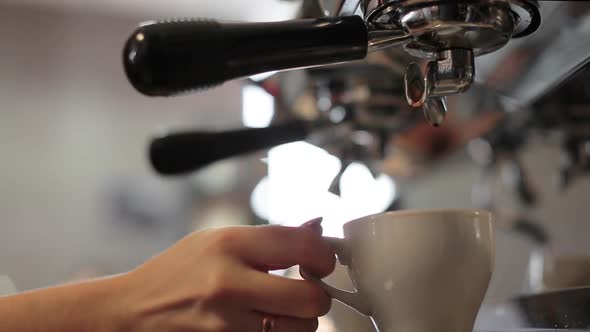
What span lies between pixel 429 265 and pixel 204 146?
0.85ft

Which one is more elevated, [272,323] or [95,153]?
[272,323]

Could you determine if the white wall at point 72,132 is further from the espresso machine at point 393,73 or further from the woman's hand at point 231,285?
the woman's hand at point 231,285

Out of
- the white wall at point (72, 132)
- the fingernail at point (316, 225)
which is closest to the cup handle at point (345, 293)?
the fingernail at point (316, 225)

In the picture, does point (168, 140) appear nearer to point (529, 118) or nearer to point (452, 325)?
point (452, 325)

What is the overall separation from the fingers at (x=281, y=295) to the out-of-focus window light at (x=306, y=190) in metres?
0.50

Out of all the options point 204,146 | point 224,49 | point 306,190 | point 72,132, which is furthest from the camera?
point 72,132

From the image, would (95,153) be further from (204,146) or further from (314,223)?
(314,223)

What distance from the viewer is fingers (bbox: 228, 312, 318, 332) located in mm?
314

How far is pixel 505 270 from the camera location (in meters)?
1.03

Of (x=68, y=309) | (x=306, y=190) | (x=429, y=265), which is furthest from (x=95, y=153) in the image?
(x=429, y=265)

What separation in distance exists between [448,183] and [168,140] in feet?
3.04

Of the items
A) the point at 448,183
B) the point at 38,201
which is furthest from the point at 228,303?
the point at 38,201

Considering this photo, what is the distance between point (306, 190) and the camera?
1.29 meters

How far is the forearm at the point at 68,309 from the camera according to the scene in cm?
35
